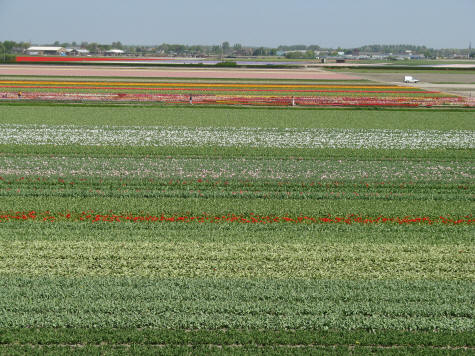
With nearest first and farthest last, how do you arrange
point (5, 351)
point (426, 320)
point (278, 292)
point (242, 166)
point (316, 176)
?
point (5, 351) → point (426, 320) → point (278, 292) → point (316, 176) → point (242, 166)

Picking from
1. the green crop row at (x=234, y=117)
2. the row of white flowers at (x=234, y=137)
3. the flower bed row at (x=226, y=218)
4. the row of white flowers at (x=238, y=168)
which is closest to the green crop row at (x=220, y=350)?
the flower bed row at (x=226, y=218)

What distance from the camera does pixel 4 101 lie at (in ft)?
151

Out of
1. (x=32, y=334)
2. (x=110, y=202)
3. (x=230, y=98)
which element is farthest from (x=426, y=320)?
(x=230, y=98)

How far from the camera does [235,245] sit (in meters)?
14.0

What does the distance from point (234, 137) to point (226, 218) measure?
14477 mm

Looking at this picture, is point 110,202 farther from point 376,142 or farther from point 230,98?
point 230,98

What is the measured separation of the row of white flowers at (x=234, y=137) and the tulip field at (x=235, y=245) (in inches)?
12.1

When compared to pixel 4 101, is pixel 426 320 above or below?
below

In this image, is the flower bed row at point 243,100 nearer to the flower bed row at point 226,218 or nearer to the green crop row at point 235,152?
the green crop row at point 235,152

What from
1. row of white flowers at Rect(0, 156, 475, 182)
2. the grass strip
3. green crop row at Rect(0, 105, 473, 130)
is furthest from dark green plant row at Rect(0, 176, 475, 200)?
green crop row at Rect(0, 105, 473, 130)

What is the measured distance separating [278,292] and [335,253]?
2.93 m

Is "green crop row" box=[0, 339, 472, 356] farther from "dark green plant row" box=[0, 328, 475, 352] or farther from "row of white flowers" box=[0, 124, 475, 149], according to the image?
"row of white flowers" box=[0, 124, 475, 149]

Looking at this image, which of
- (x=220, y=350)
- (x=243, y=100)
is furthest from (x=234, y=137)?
(x=220, y=350)

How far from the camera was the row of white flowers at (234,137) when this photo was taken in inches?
1117
